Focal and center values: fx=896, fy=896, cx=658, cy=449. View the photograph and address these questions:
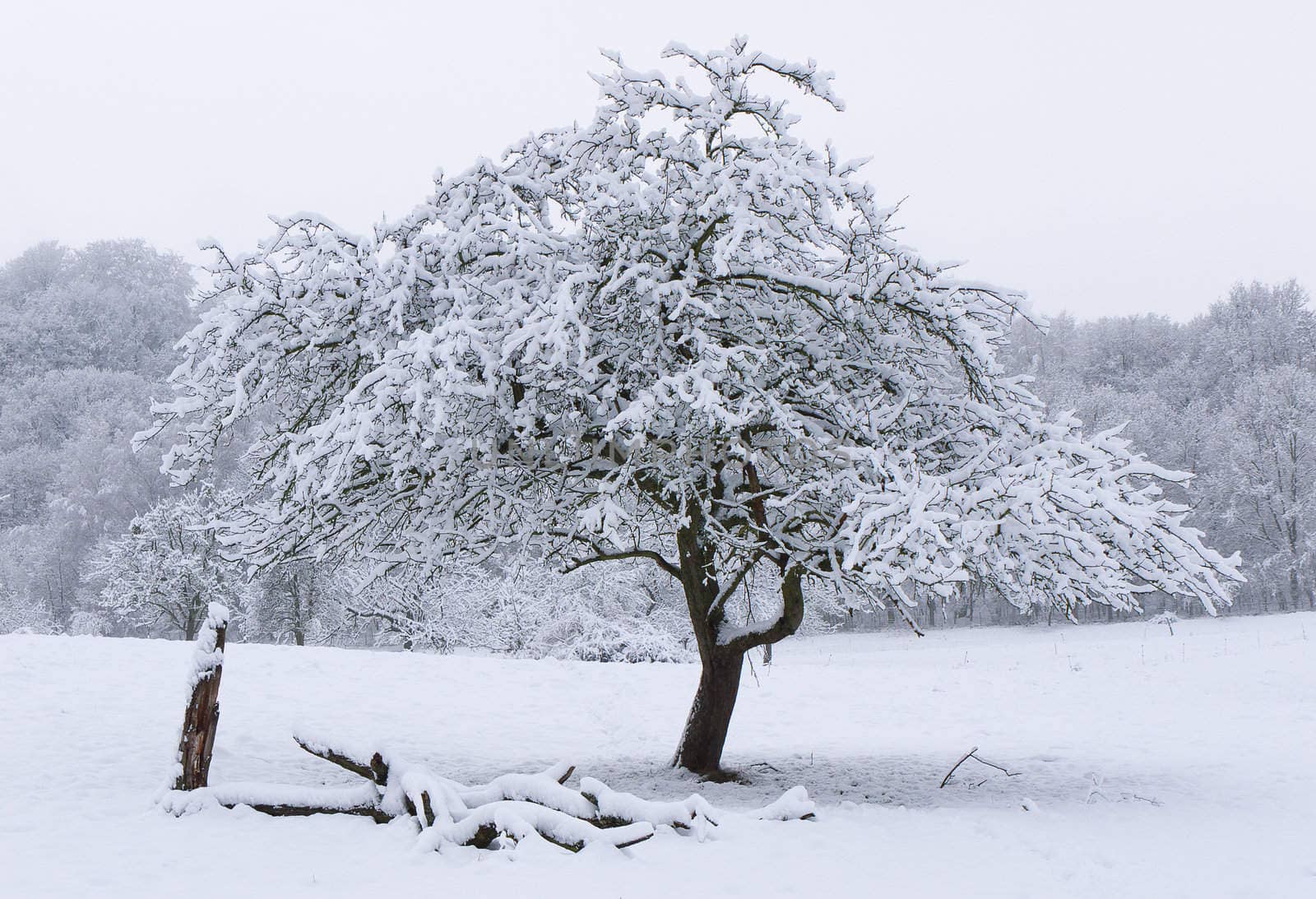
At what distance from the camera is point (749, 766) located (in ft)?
36.1

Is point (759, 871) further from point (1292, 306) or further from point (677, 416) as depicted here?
point (1292, 306)

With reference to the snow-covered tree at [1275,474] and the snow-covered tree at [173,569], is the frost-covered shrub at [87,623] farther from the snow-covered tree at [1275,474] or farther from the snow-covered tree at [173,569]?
the snow-covered tree at [1275,474]

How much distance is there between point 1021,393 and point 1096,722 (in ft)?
28.1

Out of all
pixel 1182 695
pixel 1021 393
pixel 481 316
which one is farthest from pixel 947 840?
pixel 1182 695

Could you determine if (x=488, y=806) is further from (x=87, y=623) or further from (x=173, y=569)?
(x=87, y=623)

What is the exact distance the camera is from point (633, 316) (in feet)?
26.6

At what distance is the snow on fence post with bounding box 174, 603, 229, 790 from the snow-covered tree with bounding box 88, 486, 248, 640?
23.6 meters

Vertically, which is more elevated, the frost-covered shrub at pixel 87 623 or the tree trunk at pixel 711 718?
the tree trunk at pixel 711 718

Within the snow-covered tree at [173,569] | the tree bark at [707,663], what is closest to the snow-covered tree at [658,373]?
the tree bark at [707,663]

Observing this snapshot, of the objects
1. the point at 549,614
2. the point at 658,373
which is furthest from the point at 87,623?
the point at 658,373

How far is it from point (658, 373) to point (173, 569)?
28.1 m

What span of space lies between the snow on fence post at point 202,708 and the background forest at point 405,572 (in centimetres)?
194

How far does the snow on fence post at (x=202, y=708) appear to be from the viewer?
685cm

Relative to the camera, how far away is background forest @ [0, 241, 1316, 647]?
28.3 meters
